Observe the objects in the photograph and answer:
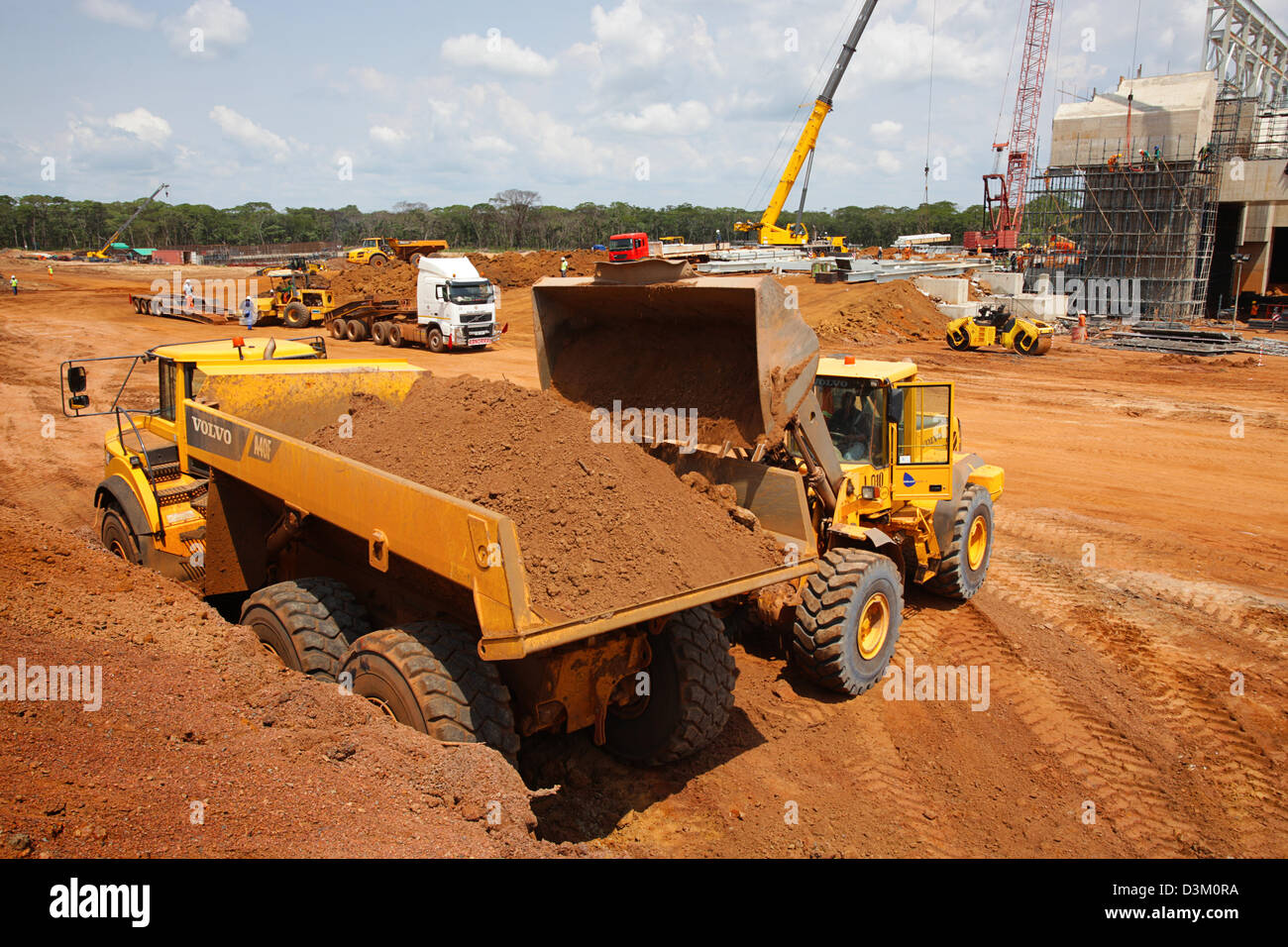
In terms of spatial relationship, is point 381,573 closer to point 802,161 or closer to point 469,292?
point 469,292

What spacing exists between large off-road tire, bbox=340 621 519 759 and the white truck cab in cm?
2205

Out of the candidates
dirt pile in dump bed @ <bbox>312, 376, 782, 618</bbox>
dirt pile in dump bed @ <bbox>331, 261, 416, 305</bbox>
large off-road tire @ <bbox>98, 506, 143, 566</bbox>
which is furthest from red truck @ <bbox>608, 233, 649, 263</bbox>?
dirt pile in dump bed @ <bbox>331, 261, 416, 305</bbox>

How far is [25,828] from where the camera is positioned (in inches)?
110

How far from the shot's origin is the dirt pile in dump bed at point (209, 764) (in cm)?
296

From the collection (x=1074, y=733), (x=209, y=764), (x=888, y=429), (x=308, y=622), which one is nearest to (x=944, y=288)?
(x=888, y=429)

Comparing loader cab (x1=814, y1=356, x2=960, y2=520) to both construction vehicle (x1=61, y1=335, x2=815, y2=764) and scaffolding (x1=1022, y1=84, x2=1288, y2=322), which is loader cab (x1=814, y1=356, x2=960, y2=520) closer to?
construction vehicle (x1=61, y1=335, x2=815, y2=764)

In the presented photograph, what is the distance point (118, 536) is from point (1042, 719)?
7620mm

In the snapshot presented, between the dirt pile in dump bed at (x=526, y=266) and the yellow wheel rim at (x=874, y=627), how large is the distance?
35.1 metres

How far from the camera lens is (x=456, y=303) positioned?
25422 mm

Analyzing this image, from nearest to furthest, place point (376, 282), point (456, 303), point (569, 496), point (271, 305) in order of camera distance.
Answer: point (569, 496), point (456, 303), point (271, 305), point (376, 282)

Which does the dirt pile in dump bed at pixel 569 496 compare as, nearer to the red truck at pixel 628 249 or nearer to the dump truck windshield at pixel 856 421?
the red truck at pixel 628 249

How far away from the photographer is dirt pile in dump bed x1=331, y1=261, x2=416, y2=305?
31630 millimetres
